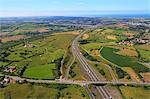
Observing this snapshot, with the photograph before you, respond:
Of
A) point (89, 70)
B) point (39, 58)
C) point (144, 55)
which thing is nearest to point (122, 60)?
point (144, 55)

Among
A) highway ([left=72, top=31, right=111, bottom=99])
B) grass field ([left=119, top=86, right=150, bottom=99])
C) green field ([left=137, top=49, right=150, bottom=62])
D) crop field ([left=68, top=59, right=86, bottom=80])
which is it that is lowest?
grass field ([left=119, top=86, right=150, bottom=99])

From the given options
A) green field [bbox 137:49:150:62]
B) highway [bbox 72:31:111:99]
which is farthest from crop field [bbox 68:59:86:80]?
green field [bbox 137:49:150:62]

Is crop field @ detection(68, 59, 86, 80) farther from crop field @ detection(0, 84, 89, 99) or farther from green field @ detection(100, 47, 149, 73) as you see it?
green field @ detection(100, 47, 149, 73)

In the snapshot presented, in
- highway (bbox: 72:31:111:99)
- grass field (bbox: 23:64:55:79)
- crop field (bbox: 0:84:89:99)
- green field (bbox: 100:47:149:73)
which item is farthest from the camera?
green field (bbox: 100:47:149:73)

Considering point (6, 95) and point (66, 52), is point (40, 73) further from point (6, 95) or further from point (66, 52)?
point (66, 52)

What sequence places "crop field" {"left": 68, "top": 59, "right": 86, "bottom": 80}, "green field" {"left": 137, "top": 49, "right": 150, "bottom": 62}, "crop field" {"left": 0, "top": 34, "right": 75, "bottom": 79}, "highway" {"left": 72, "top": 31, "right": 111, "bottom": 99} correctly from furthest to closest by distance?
"green field" {"left": 137, "top": 49, "right": 150, "bottom": 62} → "crop field" {"left": 0, "top": 34, "right": 75, "bottom": 79} → "crop field" {"left": 68, "top": 59, "right": 86, "bottom": 80} → "highway" {"left": 72, "top": 31, "right": 111, "bottom": 99}

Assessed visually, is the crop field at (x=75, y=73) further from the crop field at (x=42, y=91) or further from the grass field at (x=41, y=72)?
the crop field at (x=42, y=91)

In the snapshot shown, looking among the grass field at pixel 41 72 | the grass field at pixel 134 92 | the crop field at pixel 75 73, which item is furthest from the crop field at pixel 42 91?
the grass field at pixel 134 92
